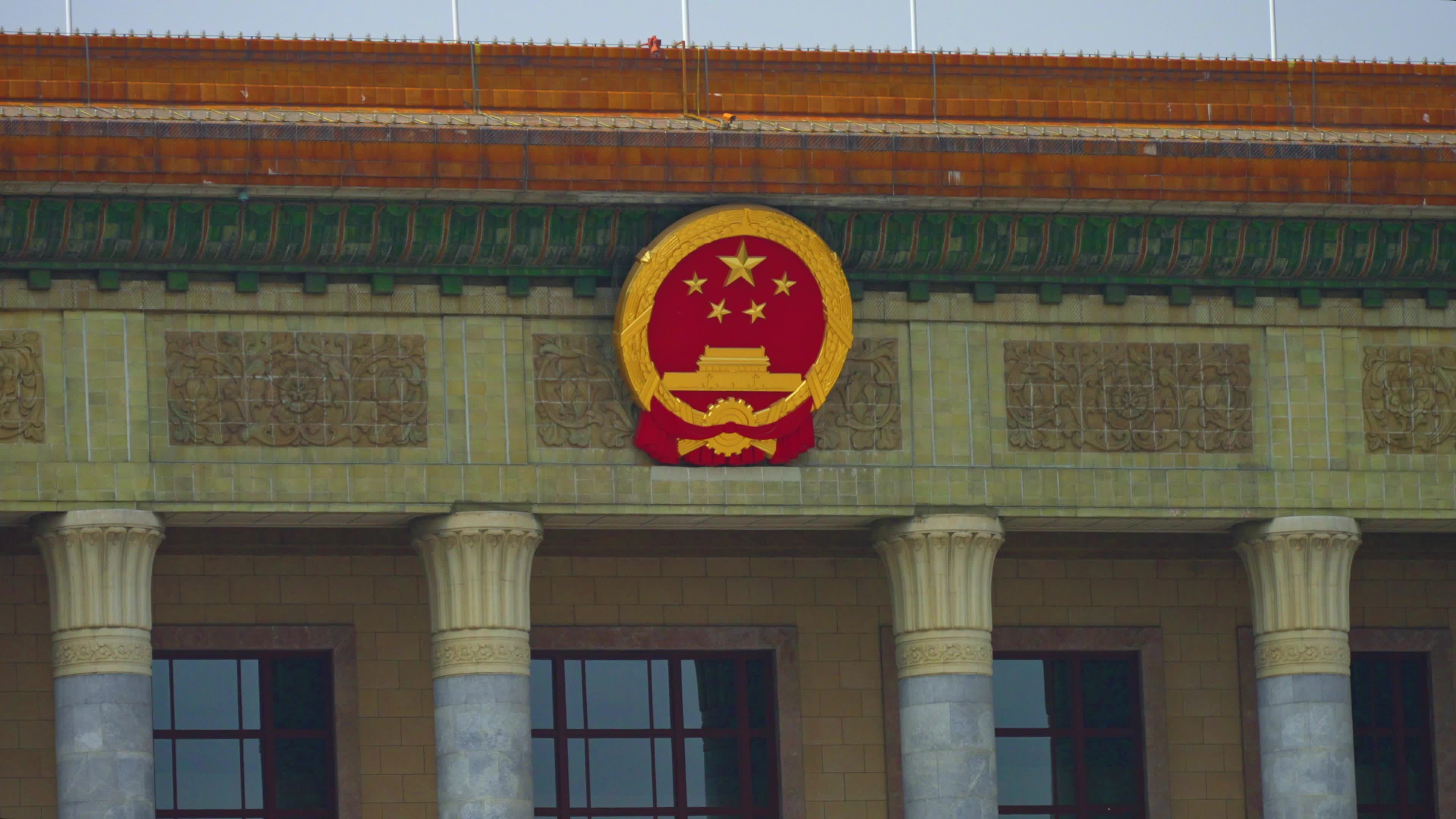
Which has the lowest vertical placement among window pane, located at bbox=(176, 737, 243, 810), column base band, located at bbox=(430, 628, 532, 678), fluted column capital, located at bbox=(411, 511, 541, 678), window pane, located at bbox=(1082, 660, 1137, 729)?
window pane, located at bbox=(176, 737, 243, 810)

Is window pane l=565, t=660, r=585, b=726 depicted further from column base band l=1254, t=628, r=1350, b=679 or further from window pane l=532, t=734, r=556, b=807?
column base band l=1254, t=628, r=1350, b=679

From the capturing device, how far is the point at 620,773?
30250 millimetres

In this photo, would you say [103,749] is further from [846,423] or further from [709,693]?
[709,693]

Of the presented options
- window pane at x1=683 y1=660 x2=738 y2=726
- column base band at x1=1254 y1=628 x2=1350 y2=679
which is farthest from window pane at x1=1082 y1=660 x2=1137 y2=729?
window pane at x1=683 y1=660 x2=738 y2=726

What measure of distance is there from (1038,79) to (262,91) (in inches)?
295

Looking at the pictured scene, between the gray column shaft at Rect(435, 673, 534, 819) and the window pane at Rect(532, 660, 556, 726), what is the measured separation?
363 cm

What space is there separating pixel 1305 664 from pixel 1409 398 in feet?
8.90

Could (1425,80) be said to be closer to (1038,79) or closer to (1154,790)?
(1038,79)

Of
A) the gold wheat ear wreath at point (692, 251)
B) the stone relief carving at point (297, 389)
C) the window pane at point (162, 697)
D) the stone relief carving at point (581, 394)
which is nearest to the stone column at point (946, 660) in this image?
the gold wheat ear wreath at point (692, 251)

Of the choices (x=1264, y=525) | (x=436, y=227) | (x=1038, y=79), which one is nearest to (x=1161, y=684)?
(x=1264, y=525)

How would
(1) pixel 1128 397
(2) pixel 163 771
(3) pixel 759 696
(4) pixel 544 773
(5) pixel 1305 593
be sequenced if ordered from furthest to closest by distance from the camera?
(3) pixel 759 696 → (4) pixel 544 773 → (2) pixel 163 771 → (5) pixel 1305 593 → (1) pixel 1128 397

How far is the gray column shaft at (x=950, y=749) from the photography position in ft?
88.3

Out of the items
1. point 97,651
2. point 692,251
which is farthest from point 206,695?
point 692,251

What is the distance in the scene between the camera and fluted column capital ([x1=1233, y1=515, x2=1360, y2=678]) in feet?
91.6
